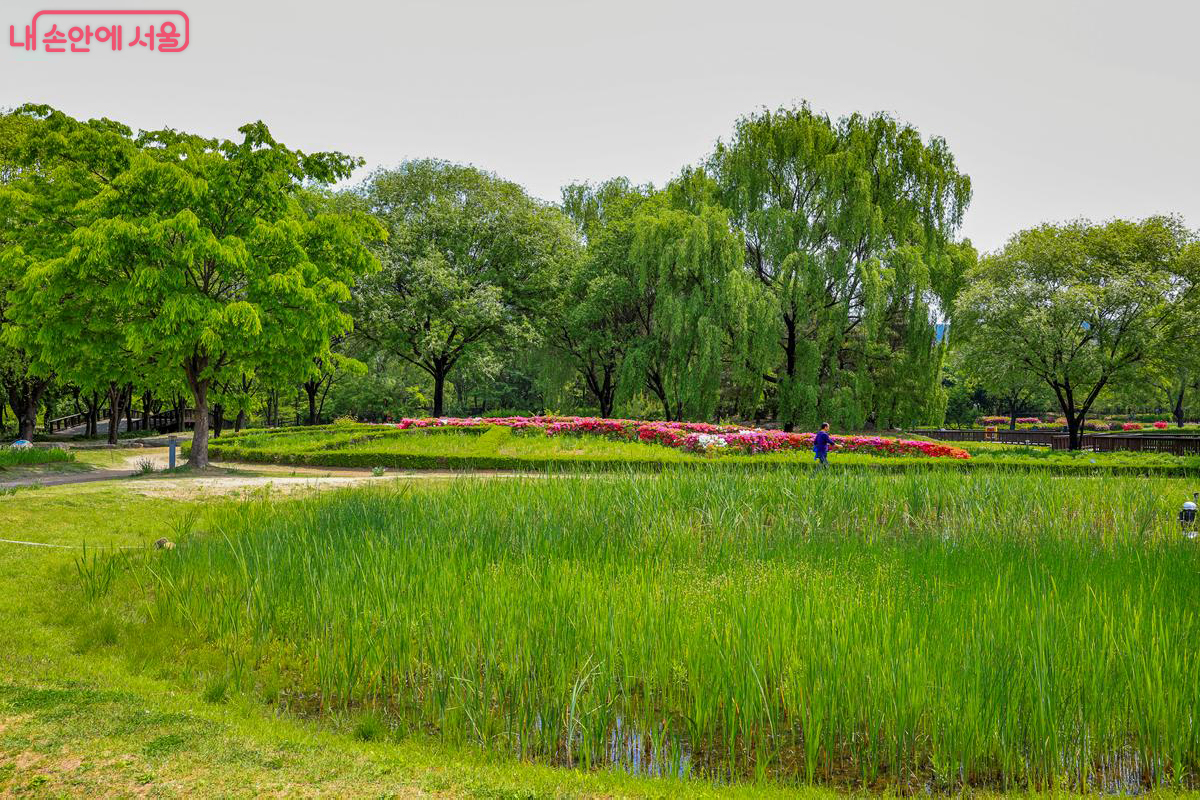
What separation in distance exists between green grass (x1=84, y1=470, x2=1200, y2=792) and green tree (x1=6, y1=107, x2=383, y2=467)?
29.0 ft

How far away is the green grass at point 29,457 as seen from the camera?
16125 millimetres

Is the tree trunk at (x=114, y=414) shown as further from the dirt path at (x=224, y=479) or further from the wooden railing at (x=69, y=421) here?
the dirt path at (x=224, y=479)

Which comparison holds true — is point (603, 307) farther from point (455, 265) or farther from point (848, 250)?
point (848, 250)

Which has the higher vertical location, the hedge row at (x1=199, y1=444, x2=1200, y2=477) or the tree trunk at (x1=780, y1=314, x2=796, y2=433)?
the tree trunk at (x1=780, y1=314, x2=796, y2=433)

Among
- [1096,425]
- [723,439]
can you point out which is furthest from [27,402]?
[1096,425]

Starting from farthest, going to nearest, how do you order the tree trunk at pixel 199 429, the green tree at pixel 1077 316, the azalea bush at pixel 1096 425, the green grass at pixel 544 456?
1. the azalea bush at pixel 1096 425
2. the green tree at pixel 1077 316
3. the tree trunk at pixel 199 429
4. the green grass at pixel 544 456

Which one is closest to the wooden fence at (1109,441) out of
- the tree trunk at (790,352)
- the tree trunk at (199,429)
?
the tree trunk at (790,352)

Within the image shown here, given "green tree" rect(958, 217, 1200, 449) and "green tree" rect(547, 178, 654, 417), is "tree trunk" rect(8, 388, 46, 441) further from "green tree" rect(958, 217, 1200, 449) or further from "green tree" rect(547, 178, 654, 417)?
"green tree" rect(958, 217, 1200, 449)

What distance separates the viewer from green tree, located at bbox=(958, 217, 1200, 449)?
24.6m

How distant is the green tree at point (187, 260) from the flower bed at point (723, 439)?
7406mm

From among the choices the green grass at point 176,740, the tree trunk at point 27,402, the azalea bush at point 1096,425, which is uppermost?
the tree trunk at point 27,402

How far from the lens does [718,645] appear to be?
4719 millimetres

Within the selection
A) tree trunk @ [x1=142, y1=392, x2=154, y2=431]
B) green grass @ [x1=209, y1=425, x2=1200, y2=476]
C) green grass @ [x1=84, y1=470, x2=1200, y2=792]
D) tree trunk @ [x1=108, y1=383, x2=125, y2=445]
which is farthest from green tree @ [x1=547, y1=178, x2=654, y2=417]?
tree trunk @ [x1=142, y1=392, x2=154, y2=431]

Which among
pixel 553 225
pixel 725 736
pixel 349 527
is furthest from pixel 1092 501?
pixel 553 225
